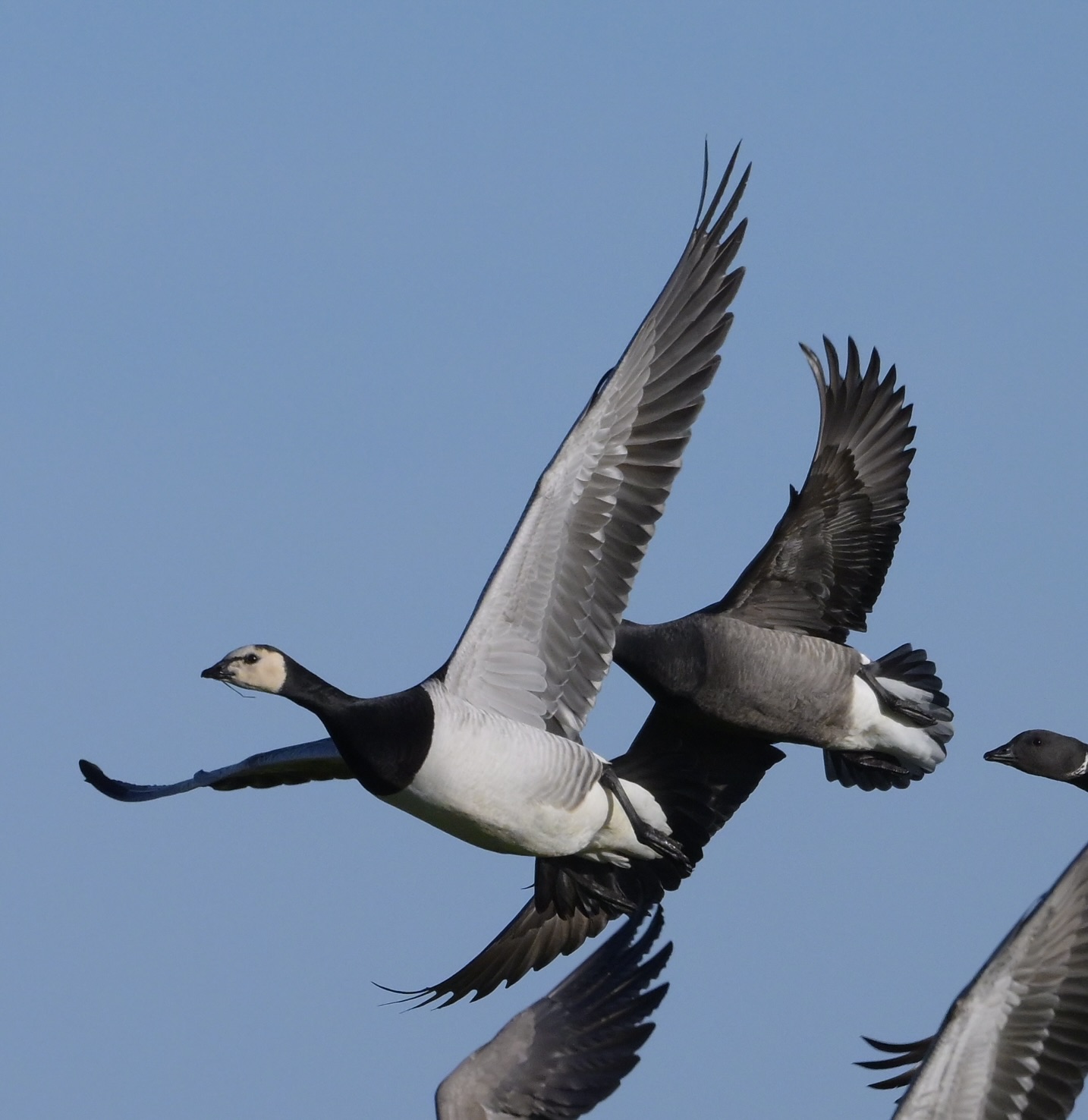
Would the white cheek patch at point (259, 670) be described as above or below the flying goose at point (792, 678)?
below

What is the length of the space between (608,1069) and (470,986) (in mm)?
1788

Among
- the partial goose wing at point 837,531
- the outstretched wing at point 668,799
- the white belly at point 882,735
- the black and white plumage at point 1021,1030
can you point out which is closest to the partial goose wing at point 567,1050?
the outstretched wing at point 668,799

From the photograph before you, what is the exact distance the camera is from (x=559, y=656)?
14.1m

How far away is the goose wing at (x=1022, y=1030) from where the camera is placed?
1176 centimetres

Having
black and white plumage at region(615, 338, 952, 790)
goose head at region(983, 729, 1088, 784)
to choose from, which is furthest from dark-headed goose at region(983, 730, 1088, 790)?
black and white plumage at region(615, 338, 952, 790)

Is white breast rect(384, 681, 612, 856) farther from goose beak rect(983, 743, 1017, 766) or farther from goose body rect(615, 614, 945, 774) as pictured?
goose beak rect(983, 743, 1017, 766)

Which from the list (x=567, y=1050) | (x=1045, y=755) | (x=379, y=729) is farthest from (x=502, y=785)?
(x=1045, y=755)

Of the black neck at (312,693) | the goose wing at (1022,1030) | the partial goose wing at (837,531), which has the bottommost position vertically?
the goose wing at (1022,1030)

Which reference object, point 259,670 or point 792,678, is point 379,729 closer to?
point 259,670

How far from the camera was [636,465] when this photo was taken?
14070mm

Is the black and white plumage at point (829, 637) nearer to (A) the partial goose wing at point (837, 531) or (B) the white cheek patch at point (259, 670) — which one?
(A) the partial goose wing at point (837, 531)

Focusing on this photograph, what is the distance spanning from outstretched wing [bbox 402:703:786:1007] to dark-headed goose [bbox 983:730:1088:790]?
151 cm

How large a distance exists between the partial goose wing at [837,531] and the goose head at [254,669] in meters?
3.23

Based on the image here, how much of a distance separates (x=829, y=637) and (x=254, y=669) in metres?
4.16
